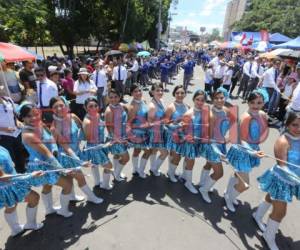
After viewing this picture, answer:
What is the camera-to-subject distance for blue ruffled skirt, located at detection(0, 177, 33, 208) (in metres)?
3.25

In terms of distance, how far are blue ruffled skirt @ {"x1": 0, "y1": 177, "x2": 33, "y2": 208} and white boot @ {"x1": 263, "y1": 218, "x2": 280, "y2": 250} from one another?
10.5 ft

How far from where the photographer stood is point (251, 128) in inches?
159

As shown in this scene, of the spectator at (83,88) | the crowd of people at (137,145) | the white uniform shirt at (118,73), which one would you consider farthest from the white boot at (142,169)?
the white uniform shirt at (118,73)

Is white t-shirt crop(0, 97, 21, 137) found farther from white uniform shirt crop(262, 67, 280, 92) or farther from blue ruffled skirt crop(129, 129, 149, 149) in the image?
white uniform shirt crop(262, 67, 280, 92)

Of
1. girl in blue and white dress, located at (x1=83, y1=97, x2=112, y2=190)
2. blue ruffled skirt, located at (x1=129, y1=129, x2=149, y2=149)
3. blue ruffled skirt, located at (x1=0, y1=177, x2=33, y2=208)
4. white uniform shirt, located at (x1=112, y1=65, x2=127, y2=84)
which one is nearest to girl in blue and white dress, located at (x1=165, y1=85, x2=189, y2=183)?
blue ruffled skirt, located at (x1=129, y1=129, x2=149, y2=149)

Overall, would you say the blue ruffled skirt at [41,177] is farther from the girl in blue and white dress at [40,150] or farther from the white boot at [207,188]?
the white boot at [207,188]

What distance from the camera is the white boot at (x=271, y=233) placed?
3.60 m

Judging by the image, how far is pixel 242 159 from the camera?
4027 mm

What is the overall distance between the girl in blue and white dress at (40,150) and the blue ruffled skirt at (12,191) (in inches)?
6.0

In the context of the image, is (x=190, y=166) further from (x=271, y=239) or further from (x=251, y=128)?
(x=271, y=239)

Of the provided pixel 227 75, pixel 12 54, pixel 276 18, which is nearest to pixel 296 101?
pixel 227 75

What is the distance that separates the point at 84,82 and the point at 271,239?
571cm

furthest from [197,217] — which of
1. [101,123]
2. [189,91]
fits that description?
[189,91]

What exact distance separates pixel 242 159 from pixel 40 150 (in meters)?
2.81
